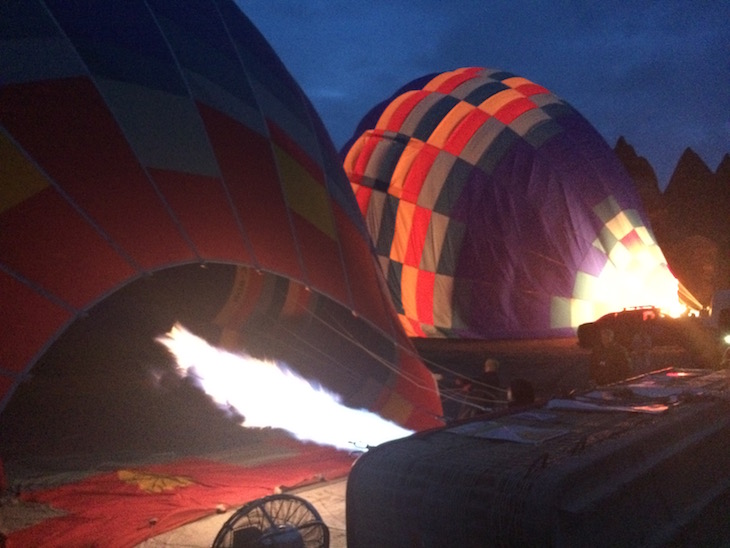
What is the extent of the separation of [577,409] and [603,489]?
Answer: 0.97 meters

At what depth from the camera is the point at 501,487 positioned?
1.68 meters

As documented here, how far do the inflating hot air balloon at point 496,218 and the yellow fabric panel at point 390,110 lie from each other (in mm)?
219

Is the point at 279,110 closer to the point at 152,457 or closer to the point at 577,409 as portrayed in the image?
the point at 152,457

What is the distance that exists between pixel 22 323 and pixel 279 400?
3.18 metres

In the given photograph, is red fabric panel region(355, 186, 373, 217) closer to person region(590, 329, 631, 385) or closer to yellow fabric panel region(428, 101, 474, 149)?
yellow fabric panel region(428, 101, 474, 149)

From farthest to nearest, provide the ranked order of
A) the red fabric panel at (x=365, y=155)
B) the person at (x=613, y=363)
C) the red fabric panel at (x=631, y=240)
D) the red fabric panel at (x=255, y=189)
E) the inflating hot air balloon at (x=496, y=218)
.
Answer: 1. the red fabric panel at (x=365, y=155)
2. the red fabric panel at (x=631, y=240)
3. the inflating hot air balloon at (x=496, y=218)
4. the person at (x=613, y=363)
5. the red fabric panel at (x=255, y=189)

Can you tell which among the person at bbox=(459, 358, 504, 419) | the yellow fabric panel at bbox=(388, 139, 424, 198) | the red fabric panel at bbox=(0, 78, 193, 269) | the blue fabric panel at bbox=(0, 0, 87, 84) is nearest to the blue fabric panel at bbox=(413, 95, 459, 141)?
the yellow fabric panel at bbox=(388, 139, 424, 198)

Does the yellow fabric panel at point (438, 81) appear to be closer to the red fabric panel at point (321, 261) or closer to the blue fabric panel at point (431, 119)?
the blue fabric panel at point (431, 119)

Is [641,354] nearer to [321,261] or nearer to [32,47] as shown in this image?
[321,261]

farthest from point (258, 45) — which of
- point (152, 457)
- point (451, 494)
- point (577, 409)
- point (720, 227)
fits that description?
point (720, 227)

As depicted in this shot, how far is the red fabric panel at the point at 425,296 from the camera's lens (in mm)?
12875

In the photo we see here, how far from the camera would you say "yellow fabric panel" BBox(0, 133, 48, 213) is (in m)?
3.92

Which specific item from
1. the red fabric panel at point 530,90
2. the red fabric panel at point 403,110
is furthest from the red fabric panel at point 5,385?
the red fabric panel at point 530,90

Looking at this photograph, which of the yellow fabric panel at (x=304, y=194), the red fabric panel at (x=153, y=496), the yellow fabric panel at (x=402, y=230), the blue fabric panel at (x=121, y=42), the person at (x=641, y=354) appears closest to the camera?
the red fabric panel at (x=153, y=496)
